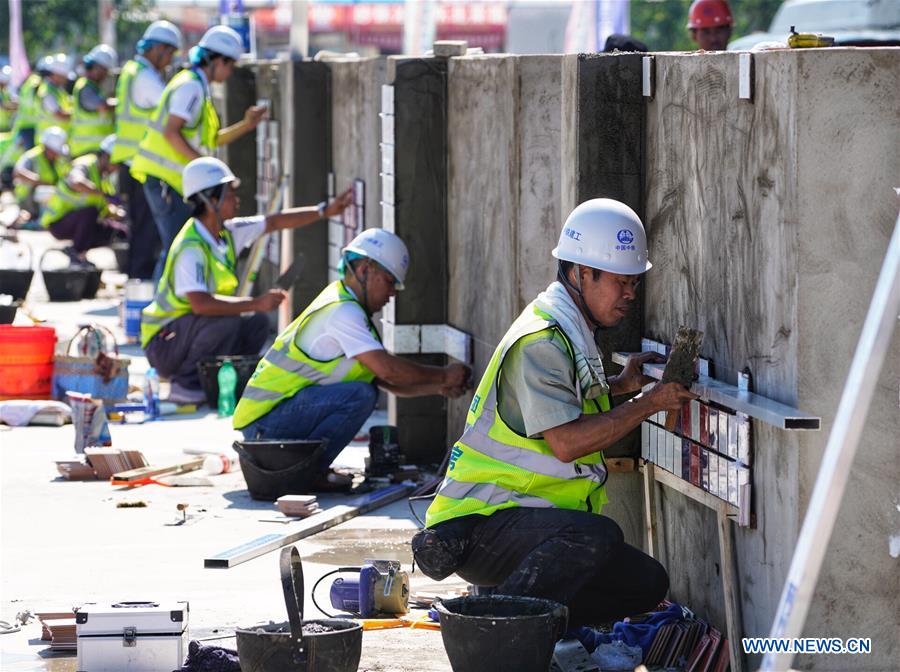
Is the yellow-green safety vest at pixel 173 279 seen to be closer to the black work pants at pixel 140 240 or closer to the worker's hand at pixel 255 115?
the worker's hand at pixel 255 115

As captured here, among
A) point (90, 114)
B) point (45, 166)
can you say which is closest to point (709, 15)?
point (90, 114)

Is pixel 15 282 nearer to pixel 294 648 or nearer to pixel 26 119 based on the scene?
pixel 294 648

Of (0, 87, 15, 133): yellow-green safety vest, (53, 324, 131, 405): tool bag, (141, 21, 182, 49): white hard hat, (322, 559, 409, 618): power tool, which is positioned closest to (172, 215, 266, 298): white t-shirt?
(53, 324, 131, 405): tool bag

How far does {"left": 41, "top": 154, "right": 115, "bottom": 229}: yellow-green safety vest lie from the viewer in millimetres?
18875

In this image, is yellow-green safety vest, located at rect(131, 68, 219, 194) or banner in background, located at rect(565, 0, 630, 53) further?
banner in background, located at rect(565, 0, 630, 53)

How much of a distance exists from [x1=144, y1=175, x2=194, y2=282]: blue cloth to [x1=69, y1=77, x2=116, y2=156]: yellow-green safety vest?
7093mm

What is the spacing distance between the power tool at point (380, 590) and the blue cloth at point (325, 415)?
2.06 metres

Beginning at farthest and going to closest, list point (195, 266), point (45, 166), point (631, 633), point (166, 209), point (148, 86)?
point (45, 166) → point (148, 86) → point (166, 209) → point (195, 266) → point (631, 633)

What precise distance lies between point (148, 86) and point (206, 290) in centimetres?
479

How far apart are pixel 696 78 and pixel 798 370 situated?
130cm

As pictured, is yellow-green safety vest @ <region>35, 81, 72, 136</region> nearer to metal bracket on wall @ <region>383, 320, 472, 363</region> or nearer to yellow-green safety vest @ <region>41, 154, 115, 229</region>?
yellow-green safety vest @ <region>41, 154, 115, 229</region>

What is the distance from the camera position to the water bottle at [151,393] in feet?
35.4

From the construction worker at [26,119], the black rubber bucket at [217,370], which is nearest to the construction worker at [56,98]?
the construction worker at [26,119]

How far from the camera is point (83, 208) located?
18953 millimetres
